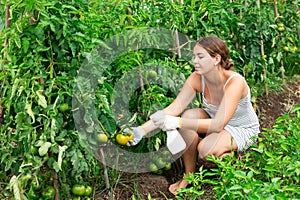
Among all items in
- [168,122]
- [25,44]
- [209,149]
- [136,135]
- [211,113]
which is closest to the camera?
[25,44]

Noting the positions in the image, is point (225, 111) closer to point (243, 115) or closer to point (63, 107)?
point (243, 115)

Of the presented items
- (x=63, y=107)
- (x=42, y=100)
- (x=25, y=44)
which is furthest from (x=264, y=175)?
(x=25, y=44)

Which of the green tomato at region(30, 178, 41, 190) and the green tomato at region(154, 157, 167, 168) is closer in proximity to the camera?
the green tomato at region(30, 178, 41, 190)

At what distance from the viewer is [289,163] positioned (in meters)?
2.34

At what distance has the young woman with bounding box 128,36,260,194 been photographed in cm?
287

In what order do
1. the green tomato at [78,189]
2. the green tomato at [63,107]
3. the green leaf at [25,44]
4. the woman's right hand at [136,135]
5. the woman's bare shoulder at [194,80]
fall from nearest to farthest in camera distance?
the green leaf at [25,44] → the green tomato at [63,107] → the green tomato at [78,189] → the woman's right hand at [136,135] → the woman's bare shoulder at [194,80]

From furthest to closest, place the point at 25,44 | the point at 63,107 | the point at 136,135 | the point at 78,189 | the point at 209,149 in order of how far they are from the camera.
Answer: the point at 209,149, the point at 136,135, the point at 78,189, the point at 63,107, the point at 25,44

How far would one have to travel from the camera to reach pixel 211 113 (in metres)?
A: 3.22

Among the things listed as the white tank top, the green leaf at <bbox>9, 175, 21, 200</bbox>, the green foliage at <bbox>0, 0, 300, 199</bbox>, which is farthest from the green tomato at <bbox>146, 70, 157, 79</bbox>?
the green leaf at <bbox>9, 175, 21, 200</bbox>

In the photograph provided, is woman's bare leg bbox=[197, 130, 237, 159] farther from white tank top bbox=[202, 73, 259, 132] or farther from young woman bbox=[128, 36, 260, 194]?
white tank top bbox=[202, 73, 259, 132]

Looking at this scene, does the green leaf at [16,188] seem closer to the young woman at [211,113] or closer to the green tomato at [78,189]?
the green tomato at [78,189]

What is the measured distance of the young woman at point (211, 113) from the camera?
2871mm

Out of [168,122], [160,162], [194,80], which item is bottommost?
[160,162]

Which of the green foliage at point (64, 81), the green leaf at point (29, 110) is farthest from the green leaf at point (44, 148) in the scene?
the green leaf at point (29, 110)
